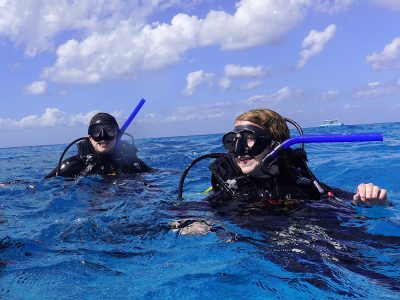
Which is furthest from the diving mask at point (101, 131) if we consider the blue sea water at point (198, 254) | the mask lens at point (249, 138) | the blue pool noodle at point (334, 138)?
the blue pool noodle at point (334, 138)

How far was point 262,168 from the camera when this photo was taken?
3619mm

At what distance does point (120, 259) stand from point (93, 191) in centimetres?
305

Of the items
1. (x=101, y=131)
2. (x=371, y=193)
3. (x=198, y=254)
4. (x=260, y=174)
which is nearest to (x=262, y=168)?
(x=260, y=174)

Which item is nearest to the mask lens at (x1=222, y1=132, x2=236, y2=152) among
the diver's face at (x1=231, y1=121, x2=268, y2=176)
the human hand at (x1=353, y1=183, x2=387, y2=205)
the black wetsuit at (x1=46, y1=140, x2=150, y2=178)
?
the diver's face at (x1=231, y1=121, x2=268, y2=176)

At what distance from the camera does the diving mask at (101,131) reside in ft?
21.8

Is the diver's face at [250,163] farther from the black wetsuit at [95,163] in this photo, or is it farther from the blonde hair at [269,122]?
the black wetsuit at [95,163]

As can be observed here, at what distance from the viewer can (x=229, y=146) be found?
142 inches

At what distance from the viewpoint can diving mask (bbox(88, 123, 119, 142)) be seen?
6633 millimetres

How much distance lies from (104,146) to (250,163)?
3.65 meters

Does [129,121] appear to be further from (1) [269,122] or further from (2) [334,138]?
(2) [334,138]

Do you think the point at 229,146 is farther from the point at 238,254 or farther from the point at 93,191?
the point at 93,191

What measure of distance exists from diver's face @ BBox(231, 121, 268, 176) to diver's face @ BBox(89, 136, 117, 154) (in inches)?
138

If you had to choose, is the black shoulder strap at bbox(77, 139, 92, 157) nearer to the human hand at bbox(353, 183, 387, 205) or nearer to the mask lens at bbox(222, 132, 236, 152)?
the mask lens at bbox(222, 132, 236, 152)

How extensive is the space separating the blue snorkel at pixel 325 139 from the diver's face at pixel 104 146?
3701mm
